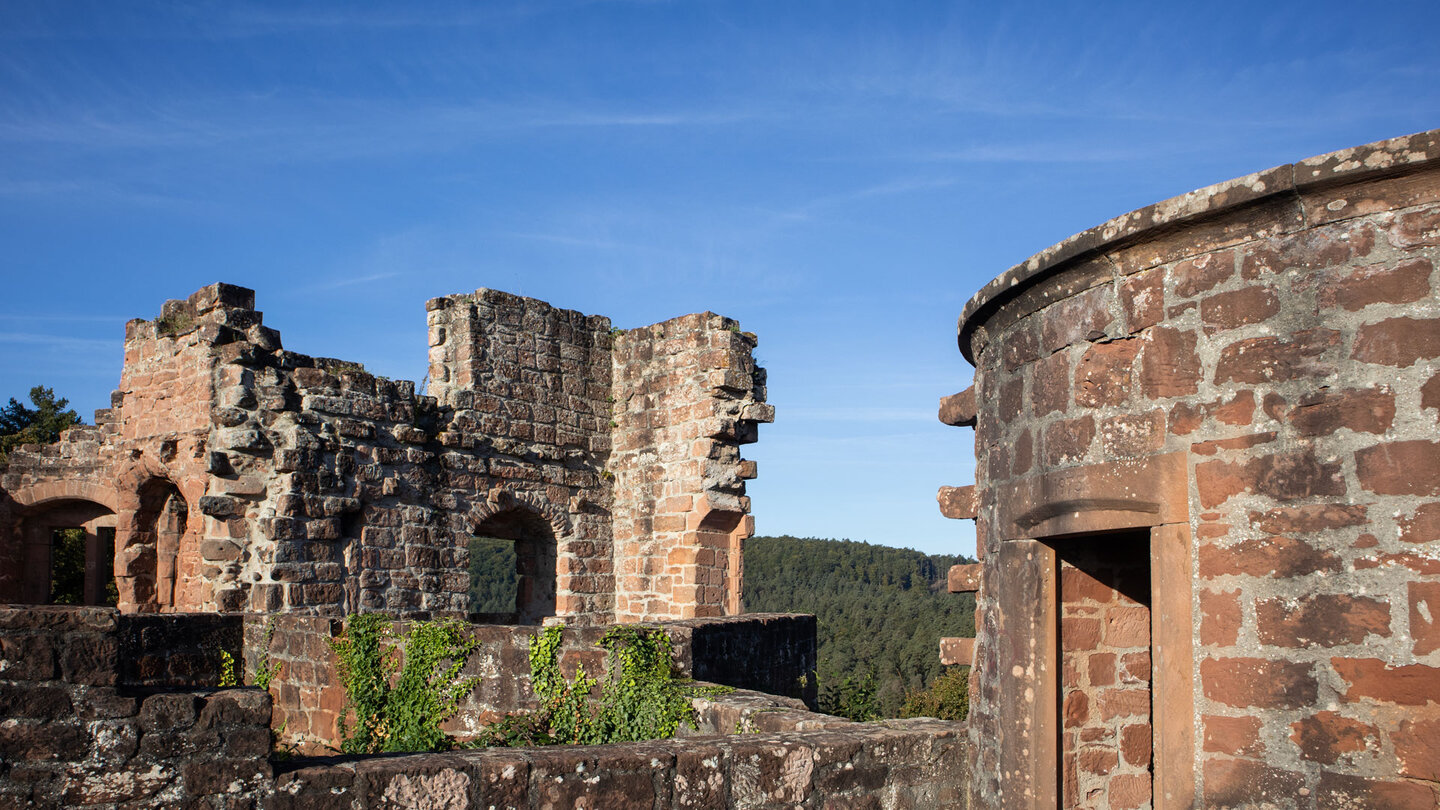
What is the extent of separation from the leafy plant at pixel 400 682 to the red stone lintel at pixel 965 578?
9.27 feet

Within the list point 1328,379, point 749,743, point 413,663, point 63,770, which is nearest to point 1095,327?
point 1328,379

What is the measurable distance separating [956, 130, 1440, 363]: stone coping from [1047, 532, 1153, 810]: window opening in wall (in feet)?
3.44

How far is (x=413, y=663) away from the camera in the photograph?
674 cm

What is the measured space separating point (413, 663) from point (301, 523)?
10.4ft

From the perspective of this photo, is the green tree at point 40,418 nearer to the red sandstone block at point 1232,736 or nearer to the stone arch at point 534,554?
the stone arch at point 534,554

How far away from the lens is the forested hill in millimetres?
30781

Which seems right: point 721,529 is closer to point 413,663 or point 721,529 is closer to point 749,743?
point 413,663

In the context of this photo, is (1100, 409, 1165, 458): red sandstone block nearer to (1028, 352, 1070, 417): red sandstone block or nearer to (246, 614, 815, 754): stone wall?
(1028, 352, 1070, 417): red sandstone block

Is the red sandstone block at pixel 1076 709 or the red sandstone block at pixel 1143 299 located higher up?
the red sandstone block at pixel 1143 299

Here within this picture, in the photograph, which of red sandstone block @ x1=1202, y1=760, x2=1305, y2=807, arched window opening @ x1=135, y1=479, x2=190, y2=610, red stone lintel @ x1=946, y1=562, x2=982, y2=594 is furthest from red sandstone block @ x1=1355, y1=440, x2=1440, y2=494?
arched window opening @ x1=135, y1=479, x2=190, y2=610

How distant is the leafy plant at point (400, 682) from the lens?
21.5 feet

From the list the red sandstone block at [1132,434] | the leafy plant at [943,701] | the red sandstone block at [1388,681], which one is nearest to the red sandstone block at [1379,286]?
the red sandstone block at [1132,434]

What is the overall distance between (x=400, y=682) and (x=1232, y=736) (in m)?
4.75

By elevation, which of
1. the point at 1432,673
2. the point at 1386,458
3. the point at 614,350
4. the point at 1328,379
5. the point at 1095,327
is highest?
the point at 614,350
